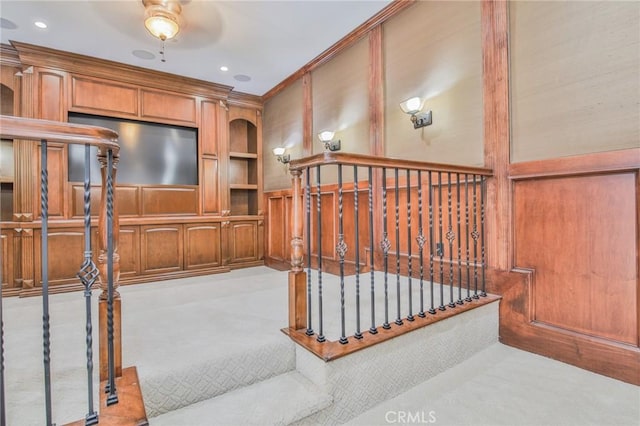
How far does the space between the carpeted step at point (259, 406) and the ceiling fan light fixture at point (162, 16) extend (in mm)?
3237

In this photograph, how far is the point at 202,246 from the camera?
4.94 m

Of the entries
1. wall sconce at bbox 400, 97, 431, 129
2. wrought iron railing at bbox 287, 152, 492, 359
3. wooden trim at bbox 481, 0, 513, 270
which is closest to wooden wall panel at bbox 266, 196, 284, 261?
wrought iron railing at bbox 287, 152, 492, 359

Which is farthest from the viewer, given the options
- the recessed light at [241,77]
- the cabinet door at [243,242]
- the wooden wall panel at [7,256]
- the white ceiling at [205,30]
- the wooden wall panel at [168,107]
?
the cabinet door at [243,242]

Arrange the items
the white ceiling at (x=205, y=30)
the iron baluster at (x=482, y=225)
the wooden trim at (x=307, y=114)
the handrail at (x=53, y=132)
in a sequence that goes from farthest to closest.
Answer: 1. the wooden trim at (x=307, y=114)
2. the white ceiling at (x=205, y=30)
3. the iron baluster at (x=482, y=225)
4. the handrail at (x=53, y=132)

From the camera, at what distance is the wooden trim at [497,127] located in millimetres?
2367

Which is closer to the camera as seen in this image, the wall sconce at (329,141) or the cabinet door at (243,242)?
the wall sconce at (329,141)

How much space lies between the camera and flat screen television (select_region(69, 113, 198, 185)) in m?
4.30

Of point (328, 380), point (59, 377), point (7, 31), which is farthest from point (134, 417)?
point (7, 31)

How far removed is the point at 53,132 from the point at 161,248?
3863 mm

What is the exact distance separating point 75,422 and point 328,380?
101 centimetres

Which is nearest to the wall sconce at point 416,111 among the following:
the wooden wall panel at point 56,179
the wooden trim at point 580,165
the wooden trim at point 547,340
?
the wooden trim at point 580,165

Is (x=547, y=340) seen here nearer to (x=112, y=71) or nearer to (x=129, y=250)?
(x=129, y=250)

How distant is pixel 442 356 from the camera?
2.05 m

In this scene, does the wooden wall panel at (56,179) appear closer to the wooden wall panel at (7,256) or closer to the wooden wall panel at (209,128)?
the wooden wall panel at (7,256)
